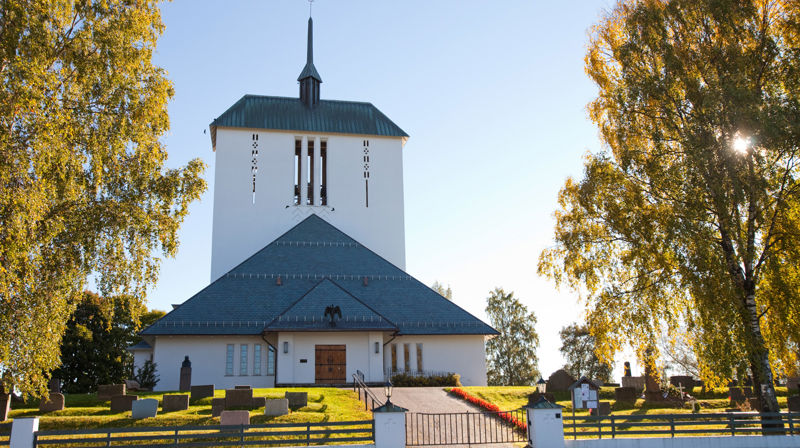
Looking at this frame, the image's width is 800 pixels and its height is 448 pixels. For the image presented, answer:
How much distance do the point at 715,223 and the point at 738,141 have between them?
233 centimetres

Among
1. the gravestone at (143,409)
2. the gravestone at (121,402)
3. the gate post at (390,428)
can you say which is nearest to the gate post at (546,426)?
the gate post at (390,428)

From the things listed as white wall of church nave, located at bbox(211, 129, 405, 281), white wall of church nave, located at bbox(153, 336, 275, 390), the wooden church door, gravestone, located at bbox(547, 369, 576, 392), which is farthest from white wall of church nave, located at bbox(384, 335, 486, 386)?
white wall of church nave, located at bbox(211, 129, 405, 281)

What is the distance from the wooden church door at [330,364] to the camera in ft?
95.9

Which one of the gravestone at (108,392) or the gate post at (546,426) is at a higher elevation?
the gravestone at (108,392)

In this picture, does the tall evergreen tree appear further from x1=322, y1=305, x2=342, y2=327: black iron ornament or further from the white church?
x1=322, y1=305, x2=342, y2=327: black iron ornament

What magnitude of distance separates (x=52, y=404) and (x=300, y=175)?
24.4 meters

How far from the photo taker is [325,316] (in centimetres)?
2956

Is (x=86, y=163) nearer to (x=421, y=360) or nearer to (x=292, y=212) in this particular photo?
(x=421, y=360)

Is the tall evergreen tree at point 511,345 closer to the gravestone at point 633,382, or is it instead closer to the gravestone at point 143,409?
the gravestone at point 633,382

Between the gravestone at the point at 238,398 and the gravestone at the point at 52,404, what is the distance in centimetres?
520

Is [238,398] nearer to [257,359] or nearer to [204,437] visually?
[204,437]

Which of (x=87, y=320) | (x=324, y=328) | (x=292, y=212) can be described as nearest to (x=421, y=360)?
(x=324, y=328)

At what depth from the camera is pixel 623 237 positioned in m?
19.7

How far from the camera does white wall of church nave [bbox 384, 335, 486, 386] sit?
Result: 106ft
